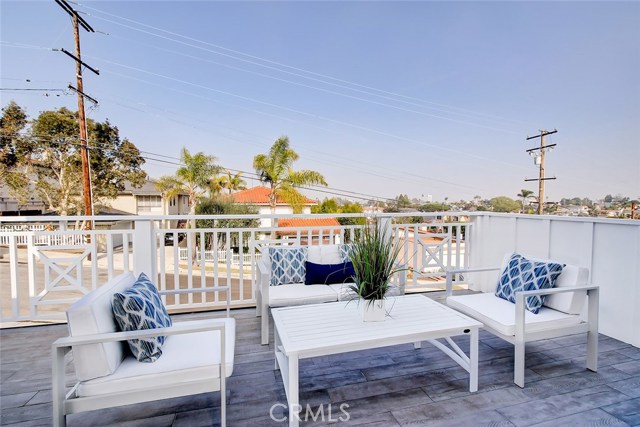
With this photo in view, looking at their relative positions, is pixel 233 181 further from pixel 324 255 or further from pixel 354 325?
pixel 354 325

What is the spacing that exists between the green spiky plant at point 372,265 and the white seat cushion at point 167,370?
2.86 ft

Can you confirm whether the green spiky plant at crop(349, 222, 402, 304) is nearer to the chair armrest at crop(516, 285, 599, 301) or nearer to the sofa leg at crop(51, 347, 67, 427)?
the chair armrest at crop(516, 285, 599, 301)

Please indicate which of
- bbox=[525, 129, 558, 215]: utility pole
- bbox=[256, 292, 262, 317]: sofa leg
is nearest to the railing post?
bbox=[256, 292, 262, 317]: sofa leg

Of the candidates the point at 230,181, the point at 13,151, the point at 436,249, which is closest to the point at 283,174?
the point at 230,181

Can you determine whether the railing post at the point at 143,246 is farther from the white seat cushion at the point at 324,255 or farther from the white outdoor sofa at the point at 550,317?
the white outdoor sofa at the point at 550,317

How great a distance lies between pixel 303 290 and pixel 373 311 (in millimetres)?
1029

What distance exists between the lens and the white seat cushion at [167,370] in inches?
56.9

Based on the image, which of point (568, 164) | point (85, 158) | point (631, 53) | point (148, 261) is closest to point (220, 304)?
point (148, 261)

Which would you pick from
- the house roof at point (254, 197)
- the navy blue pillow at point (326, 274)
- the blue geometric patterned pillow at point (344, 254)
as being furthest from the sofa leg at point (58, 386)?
the house roof at point (254, 197)

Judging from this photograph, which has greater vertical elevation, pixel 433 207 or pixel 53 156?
pixel 53 156

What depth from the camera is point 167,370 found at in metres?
1.54

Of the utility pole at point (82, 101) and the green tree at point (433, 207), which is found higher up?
the utility pole at point (82, 101)

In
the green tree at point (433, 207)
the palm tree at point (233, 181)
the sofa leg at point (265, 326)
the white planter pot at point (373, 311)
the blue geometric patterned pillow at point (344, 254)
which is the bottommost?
the sofa leg at point (265, 326)

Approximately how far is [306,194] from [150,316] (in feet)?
51.4
